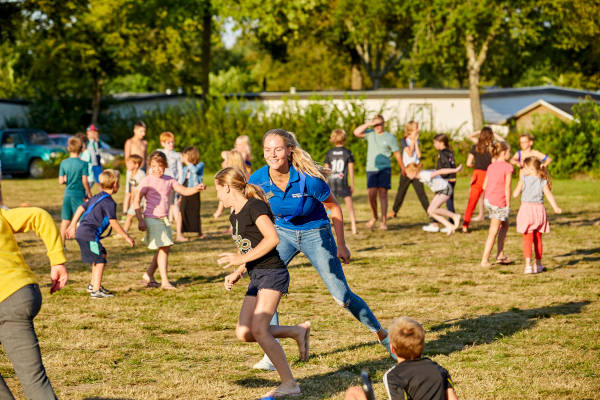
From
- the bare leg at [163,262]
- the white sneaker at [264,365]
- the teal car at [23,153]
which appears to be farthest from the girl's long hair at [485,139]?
the teal car at [23,153]

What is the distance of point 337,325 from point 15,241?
4.33 metres

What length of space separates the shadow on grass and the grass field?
0.8 inches

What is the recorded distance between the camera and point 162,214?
33.1ft

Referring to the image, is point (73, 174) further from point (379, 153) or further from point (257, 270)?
point (257, 270)

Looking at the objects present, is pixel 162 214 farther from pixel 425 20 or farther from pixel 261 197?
pixel 425 20

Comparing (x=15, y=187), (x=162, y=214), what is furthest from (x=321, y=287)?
(x=15, y=187)

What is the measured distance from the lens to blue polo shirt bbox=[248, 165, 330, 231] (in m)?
6.30

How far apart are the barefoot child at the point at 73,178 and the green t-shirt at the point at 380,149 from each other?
5756 mm

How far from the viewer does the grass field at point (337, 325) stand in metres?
6.28

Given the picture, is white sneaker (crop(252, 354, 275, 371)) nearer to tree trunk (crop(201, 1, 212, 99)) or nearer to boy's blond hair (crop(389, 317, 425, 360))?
boy's blond hair (crop(389, 317, 425, 360))

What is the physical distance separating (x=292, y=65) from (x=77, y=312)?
6387cm

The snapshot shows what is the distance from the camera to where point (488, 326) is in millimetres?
8141

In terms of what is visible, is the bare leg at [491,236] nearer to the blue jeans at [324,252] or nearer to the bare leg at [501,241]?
the bare leg at [501,241]

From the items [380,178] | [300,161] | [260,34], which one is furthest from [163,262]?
[260,34]
